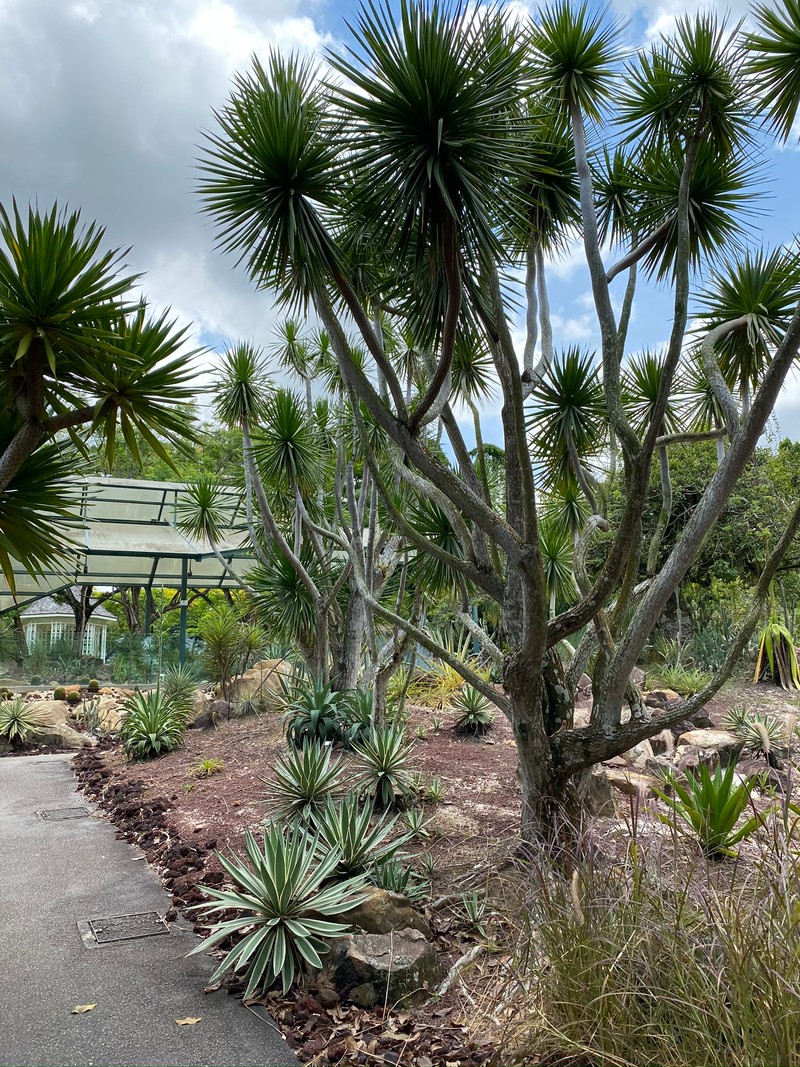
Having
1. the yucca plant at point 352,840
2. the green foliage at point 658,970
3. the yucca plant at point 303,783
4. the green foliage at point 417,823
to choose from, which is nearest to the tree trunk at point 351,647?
the yucca plant at point 303,783

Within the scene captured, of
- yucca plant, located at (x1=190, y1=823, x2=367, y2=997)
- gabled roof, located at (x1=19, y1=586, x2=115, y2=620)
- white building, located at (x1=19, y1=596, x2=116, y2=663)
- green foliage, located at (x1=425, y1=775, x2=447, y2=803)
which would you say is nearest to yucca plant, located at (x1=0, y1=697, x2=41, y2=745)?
green foliage, located at (x1=425, y1=775, x2=447, y2=803)

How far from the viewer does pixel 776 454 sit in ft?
58.5

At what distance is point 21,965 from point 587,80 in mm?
7112

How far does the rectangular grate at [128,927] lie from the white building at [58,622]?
2636 centimetres

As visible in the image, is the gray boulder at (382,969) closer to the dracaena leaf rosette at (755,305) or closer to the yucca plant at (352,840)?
the yucca plant at (352,840)

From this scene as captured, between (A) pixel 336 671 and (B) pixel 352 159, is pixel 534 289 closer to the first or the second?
(B) pixel 352 159

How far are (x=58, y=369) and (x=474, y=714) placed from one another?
8330mm

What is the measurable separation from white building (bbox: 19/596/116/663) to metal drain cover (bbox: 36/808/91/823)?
73.7 ft

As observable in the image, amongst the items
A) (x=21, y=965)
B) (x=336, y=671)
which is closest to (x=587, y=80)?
(x=21, y=965)

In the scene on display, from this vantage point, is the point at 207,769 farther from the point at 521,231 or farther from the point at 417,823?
the point at 521,231

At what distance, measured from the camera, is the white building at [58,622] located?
3167 cm

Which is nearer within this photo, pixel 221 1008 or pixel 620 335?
pixel 221 1008

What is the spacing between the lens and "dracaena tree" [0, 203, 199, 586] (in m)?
3.88

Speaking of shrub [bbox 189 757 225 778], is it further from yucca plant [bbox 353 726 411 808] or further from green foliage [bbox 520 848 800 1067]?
green foliage [bbox 520 848 800 1067]
